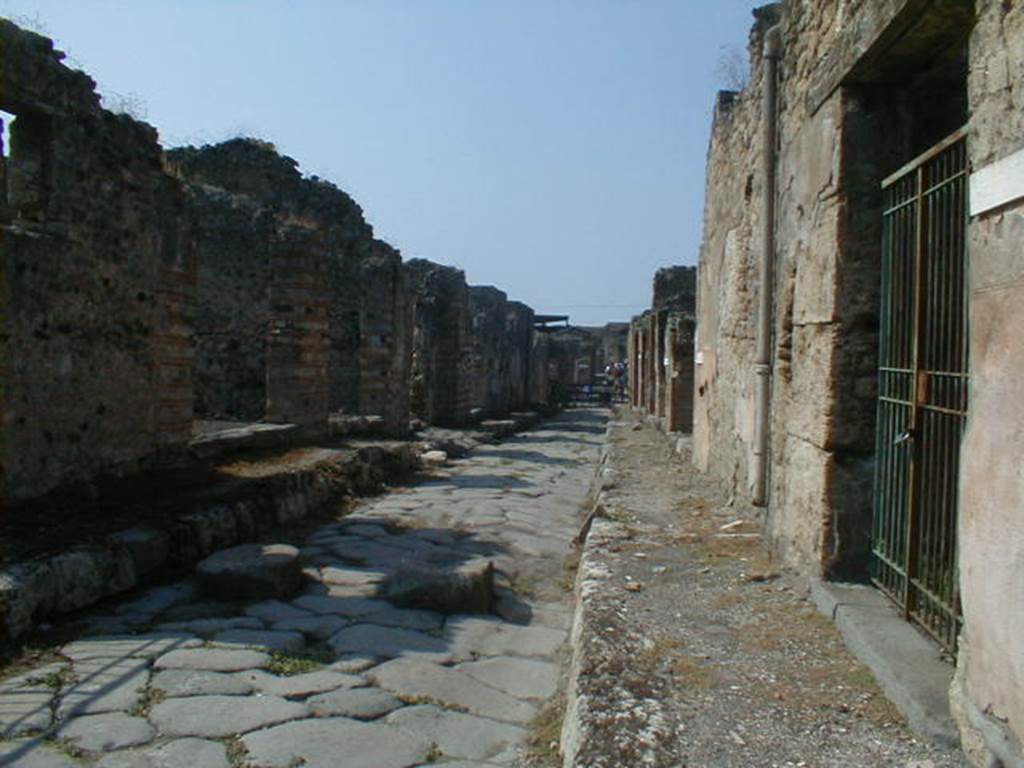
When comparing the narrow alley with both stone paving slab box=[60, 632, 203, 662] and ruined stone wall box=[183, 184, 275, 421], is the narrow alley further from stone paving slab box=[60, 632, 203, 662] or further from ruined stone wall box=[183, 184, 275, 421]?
ruined stone wall box=[183, 184, 275, 421]

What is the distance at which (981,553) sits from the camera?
2176 millimetres

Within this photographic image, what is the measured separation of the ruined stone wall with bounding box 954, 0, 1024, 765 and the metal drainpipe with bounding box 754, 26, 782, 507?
2533mm

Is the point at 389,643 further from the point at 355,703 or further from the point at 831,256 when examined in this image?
the point at 831,256

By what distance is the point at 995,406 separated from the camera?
6.93 feet

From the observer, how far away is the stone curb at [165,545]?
4.30m

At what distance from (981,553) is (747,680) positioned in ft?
2.91

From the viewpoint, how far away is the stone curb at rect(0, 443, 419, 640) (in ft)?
14.1

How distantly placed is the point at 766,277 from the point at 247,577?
331 cm

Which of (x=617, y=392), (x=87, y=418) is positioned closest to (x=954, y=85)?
(x=87, y=418)

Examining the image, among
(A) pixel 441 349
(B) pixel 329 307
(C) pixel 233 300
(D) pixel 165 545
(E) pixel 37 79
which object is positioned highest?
(E) pixel 37 79

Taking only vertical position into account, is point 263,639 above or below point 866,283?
below

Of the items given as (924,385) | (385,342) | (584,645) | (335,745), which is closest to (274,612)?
(335,745)

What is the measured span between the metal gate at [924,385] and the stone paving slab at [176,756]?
7.94 feet

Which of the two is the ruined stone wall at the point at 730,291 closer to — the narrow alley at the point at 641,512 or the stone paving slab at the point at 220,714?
the narrow alley at the point at 641,512
